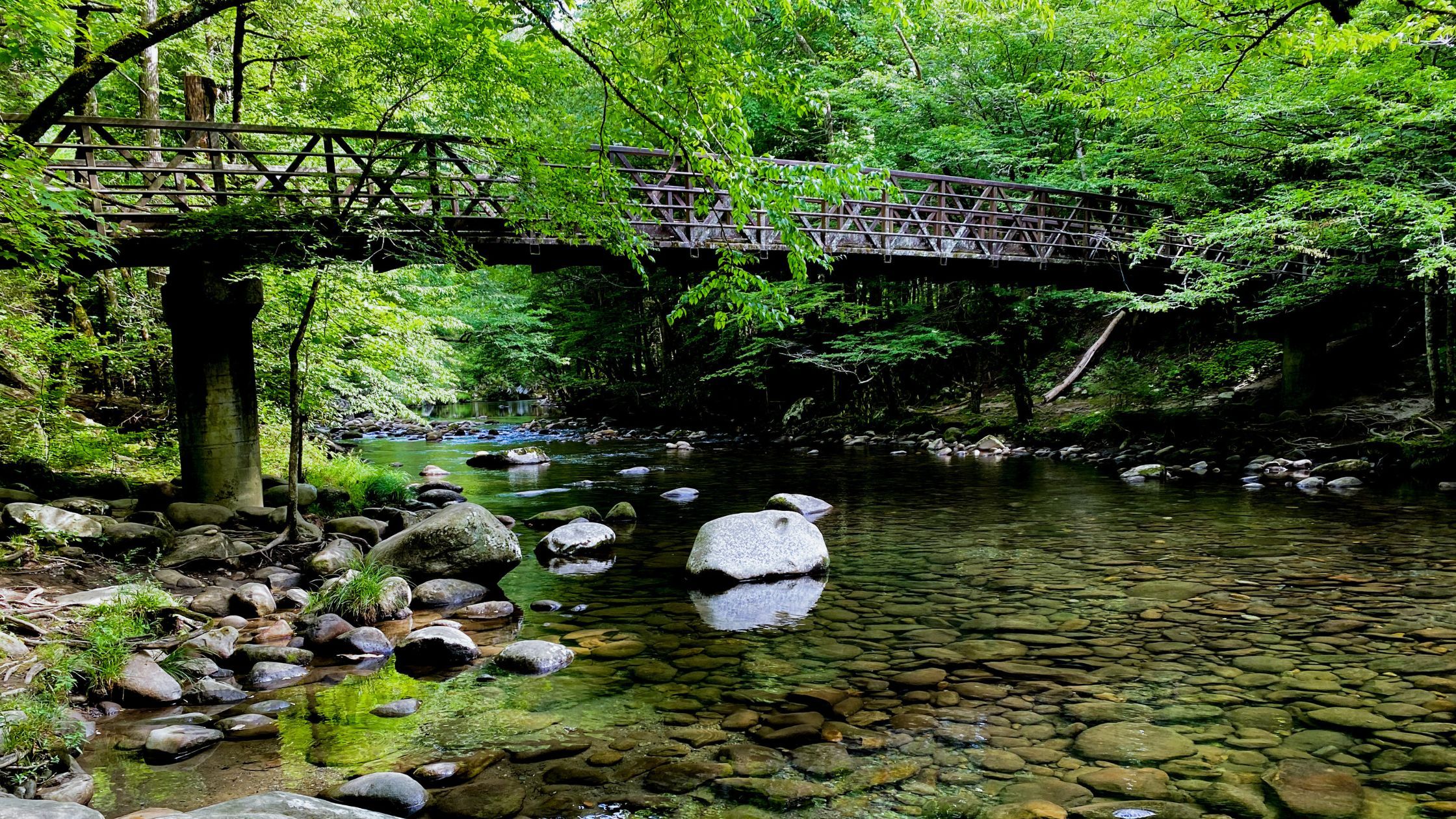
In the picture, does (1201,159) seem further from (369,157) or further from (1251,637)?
(369,157)

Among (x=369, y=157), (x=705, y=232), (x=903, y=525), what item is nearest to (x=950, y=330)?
(x=705, y=232)

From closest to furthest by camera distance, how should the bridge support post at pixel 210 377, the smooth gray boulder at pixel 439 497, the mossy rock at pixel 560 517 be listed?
the bridge support post at pixel 210 377 → the mossy rock at pixel 560 517 → the smooth gray boulder at pixel 439 497

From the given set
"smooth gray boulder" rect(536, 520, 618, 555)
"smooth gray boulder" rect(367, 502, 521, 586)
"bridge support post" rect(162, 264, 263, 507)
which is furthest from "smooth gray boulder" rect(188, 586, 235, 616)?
"bridge support post" rect(162, 264, 263, 507)

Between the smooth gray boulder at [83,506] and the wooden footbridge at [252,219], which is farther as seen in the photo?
the wooden footbridge at [252,219]

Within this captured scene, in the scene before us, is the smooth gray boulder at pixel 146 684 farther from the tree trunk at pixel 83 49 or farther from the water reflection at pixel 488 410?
the water reflection at pixel 488 410

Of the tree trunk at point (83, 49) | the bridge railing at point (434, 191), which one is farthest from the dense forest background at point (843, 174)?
the bridge railing at point (434, 191)

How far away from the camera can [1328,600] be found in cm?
568

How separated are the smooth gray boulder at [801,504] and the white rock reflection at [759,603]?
294 centimetres

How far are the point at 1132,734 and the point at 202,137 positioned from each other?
1169 cm

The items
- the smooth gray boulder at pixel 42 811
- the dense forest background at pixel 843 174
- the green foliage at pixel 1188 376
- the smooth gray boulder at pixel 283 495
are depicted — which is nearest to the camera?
the smooth gray boulder at pixel 42 811

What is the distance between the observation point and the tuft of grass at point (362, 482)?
1095 cm

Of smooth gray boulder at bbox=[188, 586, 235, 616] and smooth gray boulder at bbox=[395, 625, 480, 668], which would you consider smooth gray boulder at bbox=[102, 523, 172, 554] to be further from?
smooth gray boulder at bbox=[395, 625, 480, 668]

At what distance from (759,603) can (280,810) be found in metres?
3.96

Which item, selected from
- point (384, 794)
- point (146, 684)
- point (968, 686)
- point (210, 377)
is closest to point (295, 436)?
point (210, 377)
